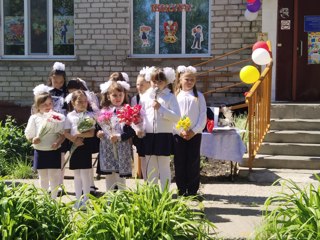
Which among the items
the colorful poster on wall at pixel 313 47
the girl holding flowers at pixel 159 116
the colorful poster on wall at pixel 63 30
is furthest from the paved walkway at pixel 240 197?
the colorful poster on wall at pixel 63 30

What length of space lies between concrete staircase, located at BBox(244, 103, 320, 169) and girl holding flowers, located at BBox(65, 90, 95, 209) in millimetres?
2808

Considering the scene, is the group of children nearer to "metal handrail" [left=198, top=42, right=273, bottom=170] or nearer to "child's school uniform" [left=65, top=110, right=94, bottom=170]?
"child's school uniform" [left=65, top=110, right=94, bottom=170]

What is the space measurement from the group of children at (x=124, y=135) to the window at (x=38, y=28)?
633cm

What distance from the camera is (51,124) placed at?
18.1 feet

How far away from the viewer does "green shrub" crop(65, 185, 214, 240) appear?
3.48 meters

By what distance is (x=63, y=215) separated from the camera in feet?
13.0

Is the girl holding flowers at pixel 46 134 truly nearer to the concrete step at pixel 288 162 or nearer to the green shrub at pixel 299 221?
the green shrub at pixel 299 221

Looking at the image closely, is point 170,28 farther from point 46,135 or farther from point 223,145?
point 46,135

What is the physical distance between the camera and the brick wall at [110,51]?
432 inches

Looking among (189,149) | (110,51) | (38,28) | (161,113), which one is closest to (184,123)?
(161,113)

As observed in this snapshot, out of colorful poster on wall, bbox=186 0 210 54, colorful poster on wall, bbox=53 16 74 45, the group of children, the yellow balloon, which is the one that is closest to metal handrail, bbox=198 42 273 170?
the yellow balloon

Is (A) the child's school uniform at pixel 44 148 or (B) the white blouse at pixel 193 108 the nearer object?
(A) the child's school uniform at pixel 44 148

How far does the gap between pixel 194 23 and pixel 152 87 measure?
6178mm

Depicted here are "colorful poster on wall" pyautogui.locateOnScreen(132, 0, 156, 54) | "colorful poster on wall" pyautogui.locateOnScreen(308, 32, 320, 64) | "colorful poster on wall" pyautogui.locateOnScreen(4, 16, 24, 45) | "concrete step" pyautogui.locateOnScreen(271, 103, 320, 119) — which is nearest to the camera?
"concrete step" pyautogui.locateOnScreen(271, 103, 320, 119)
